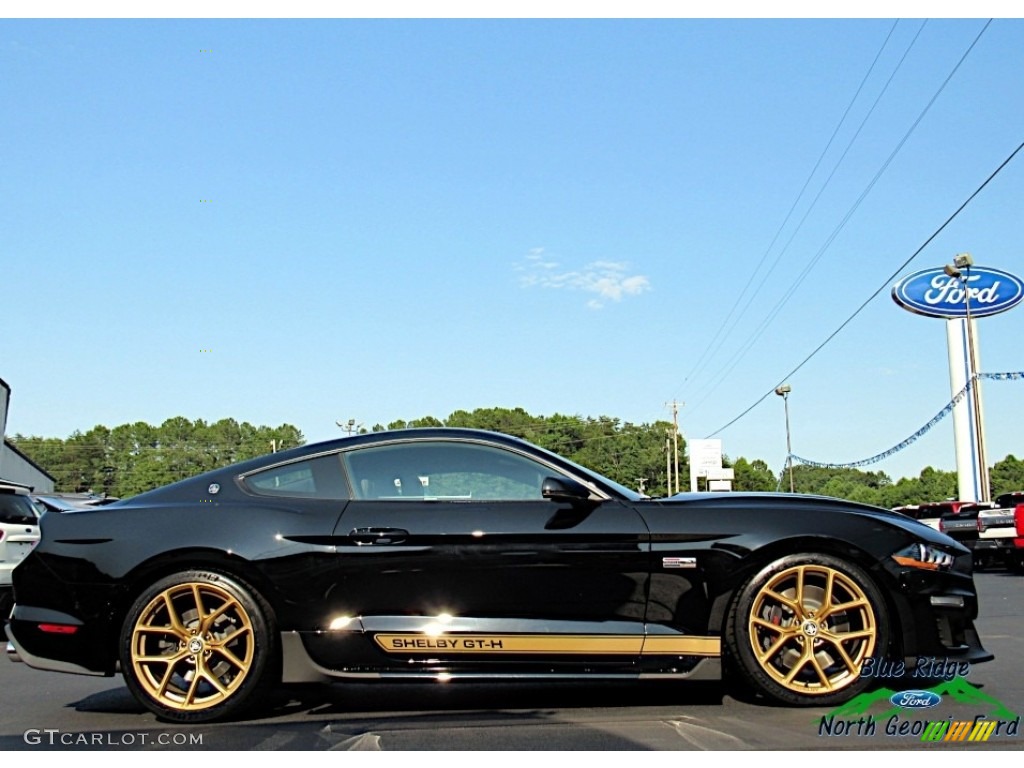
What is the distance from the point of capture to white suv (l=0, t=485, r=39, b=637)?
30.8ft

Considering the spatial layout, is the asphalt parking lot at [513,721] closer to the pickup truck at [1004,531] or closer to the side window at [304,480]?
the side window at [304,480]

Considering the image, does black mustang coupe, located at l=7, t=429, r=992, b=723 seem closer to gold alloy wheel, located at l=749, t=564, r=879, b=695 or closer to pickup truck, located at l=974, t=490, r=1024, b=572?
gold alloy wheel, located at l=749, t=564, r=879, b=695

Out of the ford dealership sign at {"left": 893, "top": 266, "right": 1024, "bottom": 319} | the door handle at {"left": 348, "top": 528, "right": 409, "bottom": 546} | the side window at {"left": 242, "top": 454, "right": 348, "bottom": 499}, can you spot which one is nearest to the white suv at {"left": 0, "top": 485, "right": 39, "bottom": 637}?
the side window at {"left": 242, "top": 454, "right": 348, "bottom": 499}

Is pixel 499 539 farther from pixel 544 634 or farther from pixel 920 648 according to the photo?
pixel 920 648

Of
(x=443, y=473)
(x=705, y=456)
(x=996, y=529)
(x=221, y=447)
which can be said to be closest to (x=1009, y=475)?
(x=705, y=456)

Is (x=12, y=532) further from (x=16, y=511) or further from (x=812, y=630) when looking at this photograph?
(x=812, y=630)

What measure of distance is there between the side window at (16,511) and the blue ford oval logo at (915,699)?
8.15 metres

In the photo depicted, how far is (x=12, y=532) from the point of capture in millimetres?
9477

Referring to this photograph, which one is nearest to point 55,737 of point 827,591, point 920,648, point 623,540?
point 623,540

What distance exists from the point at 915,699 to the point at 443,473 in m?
2.45

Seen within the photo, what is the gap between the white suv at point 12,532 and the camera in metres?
9.38

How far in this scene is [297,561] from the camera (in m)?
4.66

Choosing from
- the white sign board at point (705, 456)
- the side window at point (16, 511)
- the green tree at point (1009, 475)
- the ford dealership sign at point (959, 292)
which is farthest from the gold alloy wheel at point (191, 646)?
the green tree at point (1009, 475)

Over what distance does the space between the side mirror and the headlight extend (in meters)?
1.48
